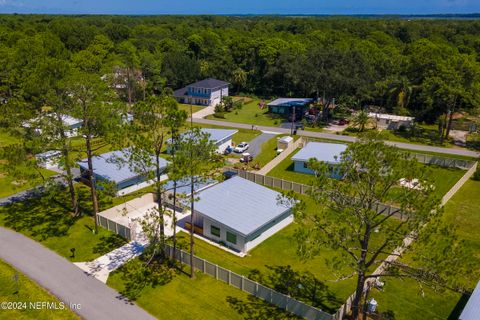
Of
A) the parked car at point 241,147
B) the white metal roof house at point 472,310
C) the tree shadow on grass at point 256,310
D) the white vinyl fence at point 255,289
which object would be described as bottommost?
the parked car at point 241,147

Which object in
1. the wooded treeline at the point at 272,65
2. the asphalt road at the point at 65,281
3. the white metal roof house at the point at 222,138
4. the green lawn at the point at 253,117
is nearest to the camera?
the asphalt road at the point at 65,281

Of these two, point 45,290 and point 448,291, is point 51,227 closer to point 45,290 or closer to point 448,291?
point 45,290

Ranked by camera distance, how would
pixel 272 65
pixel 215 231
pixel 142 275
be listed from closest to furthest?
1. pixel 142 275
2. pixel 215 231
3. pixel 272 65

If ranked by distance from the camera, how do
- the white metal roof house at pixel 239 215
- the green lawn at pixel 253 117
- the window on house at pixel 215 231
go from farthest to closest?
the green lawn at pixel 253 117, the window on house at pixel 215 231, the white metal roof house at pixel 239 215

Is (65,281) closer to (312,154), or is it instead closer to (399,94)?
(312,154)

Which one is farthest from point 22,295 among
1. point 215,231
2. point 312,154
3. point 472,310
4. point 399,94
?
point 399,94

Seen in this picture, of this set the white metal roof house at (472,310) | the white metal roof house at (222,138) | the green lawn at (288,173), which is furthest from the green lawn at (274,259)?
the white metal roof house at (222,138)

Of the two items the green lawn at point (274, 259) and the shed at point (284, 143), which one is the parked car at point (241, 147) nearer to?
the shed at point (284, 143)
